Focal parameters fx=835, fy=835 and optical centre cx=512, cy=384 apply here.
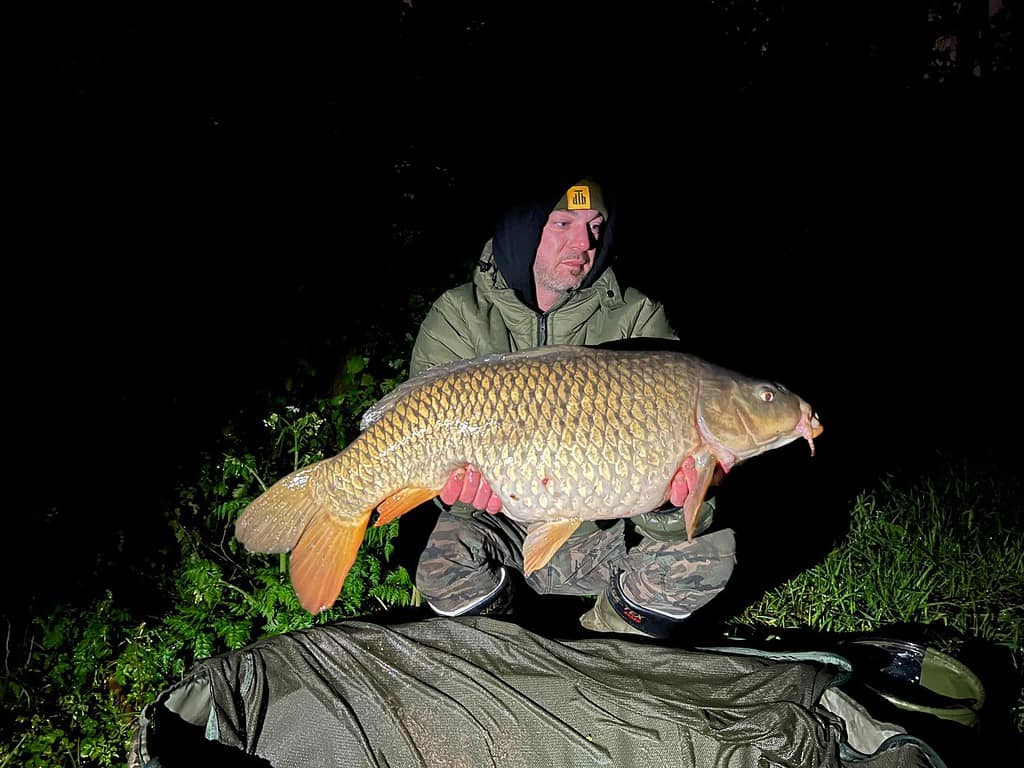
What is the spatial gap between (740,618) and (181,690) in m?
1.46

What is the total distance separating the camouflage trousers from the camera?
6.41ft

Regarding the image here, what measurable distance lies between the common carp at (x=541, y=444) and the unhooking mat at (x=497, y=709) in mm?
188

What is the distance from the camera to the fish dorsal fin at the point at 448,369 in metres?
1.71

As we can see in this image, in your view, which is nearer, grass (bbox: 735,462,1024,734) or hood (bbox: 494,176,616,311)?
hood (bbox: 494,176,616,311)

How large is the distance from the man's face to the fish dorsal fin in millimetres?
310

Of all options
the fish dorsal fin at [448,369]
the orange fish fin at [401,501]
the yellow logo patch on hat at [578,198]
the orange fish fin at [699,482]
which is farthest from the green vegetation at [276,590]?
the yellow logo patch on hat at [578,198]

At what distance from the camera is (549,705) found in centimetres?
170

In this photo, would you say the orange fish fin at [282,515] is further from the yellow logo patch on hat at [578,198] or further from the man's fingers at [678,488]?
the yellow logo patch on hat at [578,198]

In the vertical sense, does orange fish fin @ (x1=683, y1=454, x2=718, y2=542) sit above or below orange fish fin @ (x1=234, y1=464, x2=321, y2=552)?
below

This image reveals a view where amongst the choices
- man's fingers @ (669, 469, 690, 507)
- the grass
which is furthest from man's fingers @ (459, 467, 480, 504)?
the grass

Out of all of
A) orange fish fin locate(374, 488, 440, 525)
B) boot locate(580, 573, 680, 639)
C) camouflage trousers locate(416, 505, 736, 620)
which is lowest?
boot locate(580, 573, 680, 639)

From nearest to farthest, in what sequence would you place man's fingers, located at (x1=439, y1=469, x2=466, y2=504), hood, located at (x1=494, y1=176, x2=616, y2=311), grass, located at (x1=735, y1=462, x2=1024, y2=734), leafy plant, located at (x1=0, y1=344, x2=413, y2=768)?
man's fingers, located at (x1=439, y1=469, x2=466, y2=504)
leafy plant, located at (x1=0, y1=344, x2=413, y2=768)
hood, located at (x1=494, y1=176, x2=616, y2=311)
grass, located at (x1=735, y1=462, x2=1024, y2=734)

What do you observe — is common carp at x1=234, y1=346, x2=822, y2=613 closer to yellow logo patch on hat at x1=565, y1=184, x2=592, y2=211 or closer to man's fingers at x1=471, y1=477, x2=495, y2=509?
man's fingers at x1=471, y1=477, x2=495, y2=509

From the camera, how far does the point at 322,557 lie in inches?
68.6
